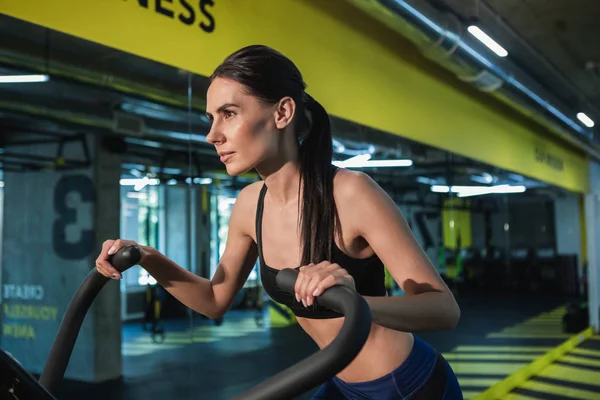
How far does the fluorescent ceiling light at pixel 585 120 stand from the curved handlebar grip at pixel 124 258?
717 cm

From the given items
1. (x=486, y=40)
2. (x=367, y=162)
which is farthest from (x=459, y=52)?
(x=367, y=162)

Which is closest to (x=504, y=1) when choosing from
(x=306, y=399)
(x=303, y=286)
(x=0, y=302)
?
(x=306, y=399)

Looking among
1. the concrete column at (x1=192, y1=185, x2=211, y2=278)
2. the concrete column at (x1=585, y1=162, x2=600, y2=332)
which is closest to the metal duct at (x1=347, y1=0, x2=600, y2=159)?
the concrete column at (x1=192, y1=185, x2=211, y2=278)

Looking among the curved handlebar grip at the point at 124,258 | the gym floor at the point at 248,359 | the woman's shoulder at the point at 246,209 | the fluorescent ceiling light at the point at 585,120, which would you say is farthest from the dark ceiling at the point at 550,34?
the curved handlebar grip at the point at 124,258

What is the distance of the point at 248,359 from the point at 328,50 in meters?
1.93

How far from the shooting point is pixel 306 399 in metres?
3.57

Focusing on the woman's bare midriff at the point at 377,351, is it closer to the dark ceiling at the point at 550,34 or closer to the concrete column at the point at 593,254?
the dark ceiling at the point at 550,34

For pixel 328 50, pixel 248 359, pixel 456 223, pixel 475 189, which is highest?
pixel 328 50

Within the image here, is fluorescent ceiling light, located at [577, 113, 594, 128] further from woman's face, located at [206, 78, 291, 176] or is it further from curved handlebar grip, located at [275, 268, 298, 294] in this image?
curved handlebar grip, located at [275, 268, 298, 294]

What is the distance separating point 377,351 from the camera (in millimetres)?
1316

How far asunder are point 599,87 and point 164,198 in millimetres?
6654

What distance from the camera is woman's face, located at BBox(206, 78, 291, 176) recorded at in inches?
46.3

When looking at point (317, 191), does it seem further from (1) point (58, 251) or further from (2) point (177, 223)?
(2) point (177, 223)

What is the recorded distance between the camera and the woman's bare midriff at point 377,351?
1.31m
